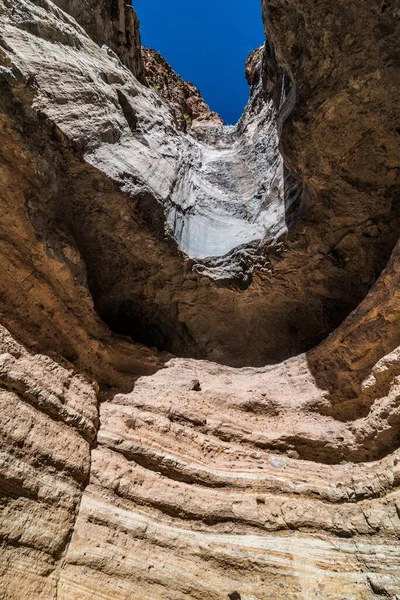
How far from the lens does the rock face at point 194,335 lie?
3145 mm

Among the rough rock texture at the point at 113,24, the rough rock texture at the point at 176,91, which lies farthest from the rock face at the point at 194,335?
the rough rock texture at the point at 176,91

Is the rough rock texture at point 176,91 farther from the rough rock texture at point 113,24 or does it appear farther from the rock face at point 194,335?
the rock face at point 194,335

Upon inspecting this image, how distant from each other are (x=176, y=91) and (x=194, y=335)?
12.5 m

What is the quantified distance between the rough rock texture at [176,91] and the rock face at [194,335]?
232 inches

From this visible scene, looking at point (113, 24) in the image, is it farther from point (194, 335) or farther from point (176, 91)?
point (194, 335)

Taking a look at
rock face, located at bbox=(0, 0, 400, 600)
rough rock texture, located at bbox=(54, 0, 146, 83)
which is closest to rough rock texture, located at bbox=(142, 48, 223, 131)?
rough rock texture, located at bbox=(54, 0, 146, 83)

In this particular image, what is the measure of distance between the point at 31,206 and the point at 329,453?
4.58 m

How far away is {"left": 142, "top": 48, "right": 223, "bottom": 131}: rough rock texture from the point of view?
41.8ft

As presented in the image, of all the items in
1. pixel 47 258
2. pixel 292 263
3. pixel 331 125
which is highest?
pixel 331 125

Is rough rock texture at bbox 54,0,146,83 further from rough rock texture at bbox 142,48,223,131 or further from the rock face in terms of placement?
rough rock texture at bbox 142,48,223,131

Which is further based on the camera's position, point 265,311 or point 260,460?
point 265,311

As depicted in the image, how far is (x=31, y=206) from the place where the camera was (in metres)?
4.29

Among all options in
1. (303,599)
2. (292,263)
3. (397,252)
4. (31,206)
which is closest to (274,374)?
(292,263)

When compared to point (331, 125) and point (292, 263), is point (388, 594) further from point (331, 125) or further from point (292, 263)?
point (331, 125)
